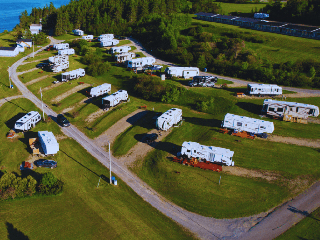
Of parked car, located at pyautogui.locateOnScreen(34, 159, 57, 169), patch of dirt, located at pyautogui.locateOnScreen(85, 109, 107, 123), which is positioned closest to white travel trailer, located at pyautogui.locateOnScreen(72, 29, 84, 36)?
patch of dirt, located at pyautogui.locateOnScreen(85, 109, 107, 123)

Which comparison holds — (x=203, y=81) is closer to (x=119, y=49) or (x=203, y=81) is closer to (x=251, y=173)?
(x=251, y=173)

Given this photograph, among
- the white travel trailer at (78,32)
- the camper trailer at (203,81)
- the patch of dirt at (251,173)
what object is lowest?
the patch of dirt at (251,173)

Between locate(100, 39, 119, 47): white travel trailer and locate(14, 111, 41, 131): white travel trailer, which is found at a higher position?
locate(100, 39, 119, 47): white travel trailer

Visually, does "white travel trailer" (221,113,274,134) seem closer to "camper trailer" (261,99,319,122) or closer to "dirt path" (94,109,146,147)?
"camper trailer" (261,99,319,122)

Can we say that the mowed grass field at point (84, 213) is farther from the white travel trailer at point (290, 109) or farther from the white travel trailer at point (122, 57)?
the white travel trailer at point (122, 57)

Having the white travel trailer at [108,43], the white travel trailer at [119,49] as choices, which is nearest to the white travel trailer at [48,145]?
the white travel trailer at [119,49]

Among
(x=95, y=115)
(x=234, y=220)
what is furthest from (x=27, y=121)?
(x=234, y=220)

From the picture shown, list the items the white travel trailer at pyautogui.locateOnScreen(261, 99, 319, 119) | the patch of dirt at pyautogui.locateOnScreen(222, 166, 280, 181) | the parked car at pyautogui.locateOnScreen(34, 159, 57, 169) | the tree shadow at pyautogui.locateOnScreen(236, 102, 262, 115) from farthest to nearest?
the tree shadow at pyautogui.locateOnScreen(236, 102, 262, 115)
the white travel trailer at pyautogui.locateOnScreen(261, 99, 319, 119)
the parked car at pyautogui.locateOnScreen(34, 159, 57, 169)
the patch of dirt at pyautogui.locateOnScreen(222, 166, 280, 181)
